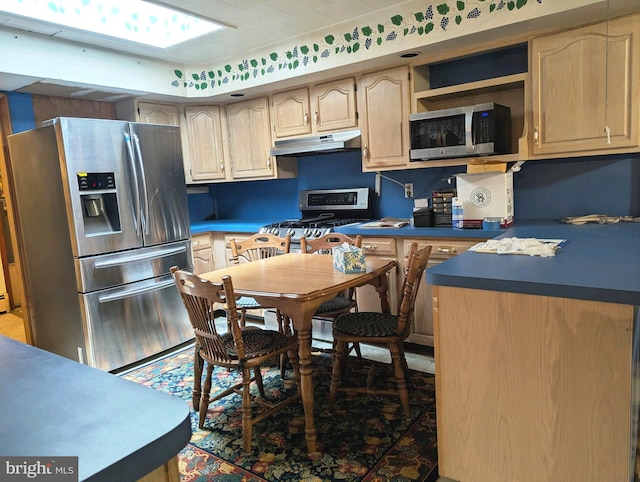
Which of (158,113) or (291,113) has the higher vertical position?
(158,113)

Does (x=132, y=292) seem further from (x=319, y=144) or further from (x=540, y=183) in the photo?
(x=540, y=183)

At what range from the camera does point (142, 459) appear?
2.07 feet

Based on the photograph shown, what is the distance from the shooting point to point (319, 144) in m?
3.61

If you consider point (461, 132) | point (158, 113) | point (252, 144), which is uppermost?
point (158, 113)

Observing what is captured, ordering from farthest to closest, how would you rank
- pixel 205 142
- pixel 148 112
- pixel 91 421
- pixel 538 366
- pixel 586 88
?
pixel 205 142, pixel 148 112, pixel 586 88, pixel 538 366, pixel 91 421

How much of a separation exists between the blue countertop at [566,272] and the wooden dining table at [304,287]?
1.83ft

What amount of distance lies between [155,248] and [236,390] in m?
1.50

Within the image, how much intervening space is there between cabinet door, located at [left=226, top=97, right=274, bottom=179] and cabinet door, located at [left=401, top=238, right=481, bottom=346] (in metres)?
1.68

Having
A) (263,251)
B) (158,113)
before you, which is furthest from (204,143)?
(263,251)

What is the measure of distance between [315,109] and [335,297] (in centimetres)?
162

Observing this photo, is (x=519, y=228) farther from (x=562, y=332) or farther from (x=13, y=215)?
(x=13, y=215)

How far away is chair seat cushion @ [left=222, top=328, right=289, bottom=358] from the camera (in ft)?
7.20

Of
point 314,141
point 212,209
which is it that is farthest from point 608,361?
point 212,209

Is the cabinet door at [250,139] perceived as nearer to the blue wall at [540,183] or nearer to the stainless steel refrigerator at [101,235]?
the blue wall at [540,183]
